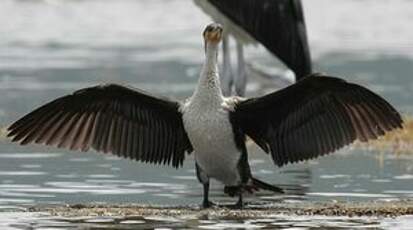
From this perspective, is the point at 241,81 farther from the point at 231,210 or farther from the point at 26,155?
the point at 231,210

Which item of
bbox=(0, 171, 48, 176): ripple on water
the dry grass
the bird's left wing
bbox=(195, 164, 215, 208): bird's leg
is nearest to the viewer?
the bird's left wing

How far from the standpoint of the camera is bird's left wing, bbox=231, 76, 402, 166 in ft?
39.1

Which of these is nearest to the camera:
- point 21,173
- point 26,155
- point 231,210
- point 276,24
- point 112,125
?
point 231,210

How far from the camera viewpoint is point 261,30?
61.6 ft

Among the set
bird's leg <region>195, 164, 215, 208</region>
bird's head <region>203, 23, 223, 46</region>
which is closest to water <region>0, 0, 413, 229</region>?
bird's leg <region>195, 164, 215, 208</region>

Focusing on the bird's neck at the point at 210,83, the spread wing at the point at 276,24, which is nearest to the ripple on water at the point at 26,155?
the spread wing at the point at 276,24

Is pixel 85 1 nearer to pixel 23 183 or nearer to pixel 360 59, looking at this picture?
pixel 360 59

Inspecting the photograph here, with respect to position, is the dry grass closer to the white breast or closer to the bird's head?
the white breast

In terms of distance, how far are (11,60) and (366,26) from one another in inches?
368

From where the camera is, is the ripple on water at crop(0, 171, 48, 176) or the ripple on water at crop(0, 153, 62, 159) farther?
the ripple on water at crop(0, 153, 62, 159)

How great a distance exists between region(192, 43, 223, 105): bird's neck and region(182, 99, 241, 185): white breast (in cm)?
6

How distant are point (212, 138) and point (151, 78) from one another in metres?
14.0

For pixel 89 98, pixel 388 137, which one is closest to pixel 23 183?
pixel 89 98

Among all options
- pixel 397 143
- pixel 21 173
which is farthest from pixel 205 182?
pixel 397 143
